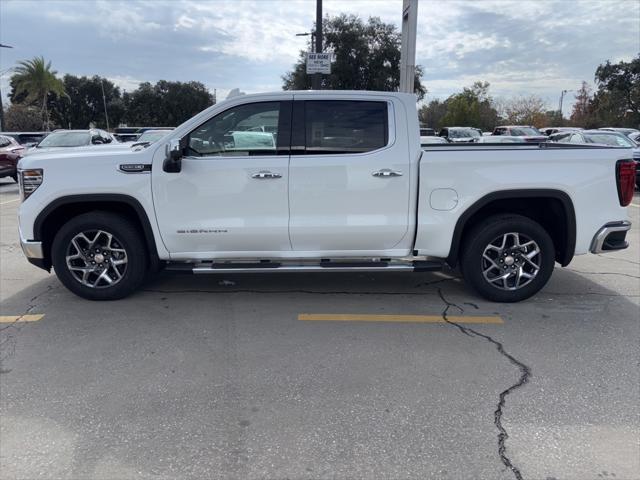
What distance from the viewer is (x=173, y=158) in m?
4.66

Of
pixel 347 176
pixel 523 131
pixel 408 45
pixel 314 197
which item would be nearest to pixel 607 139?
pixel 408 45

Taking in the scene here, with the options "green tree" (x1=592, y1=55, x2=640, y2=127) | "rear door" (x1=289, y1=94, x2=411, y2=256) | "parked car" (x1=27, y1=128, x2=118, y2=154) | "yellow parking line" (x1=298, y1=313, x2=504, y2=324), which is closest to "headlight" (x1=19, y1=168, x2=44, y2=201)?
"rear door" (x1=289, y1=94, x2=411, y2=256)

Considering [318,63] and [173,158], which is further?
[318,63]

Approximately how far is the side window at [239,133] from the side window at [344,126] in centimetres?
35

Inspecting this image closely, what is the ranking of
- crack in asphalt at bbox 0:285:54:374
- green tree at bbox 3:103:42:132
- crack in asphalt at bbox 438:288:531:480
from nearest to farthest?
crack in asphalt at bbox 438:288:531:480
crack in asphalt at bbox 0:285:54:374
green tree at bbox 3:103:42:132

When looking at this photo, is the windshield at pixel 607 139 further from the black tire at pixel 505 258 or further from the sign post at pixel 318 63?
the black tire at pixel 505 258

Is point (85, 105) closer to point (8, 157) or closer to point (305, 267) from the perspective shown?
point (8, 157)

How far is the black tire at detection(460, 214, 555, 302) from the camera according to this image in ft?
16.3

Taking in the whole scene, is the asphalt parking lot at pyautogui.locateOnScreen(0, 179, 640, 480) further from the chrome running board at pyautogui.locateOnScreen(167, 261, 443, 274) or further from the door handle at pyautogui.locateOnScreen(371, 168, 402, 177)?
the door handle at pyautogui.locateOnScreen(371, 168, 402, 177)

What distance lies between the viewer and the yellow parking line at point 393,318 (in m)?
4.70

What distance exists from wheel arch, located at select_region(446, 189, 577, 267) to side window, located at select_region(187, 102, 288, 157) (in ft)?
6.58

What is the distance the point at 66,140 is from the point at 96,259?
11.9 metres

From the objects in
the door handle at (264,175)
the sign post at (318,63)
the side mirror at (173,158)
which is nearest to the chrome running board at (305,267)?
the door handle at (264,175)

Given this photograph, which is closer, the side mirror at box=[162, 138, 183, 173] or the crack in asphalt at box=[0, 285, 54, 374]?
the crack in asphalt at box=[0, 285, 54, 374]
